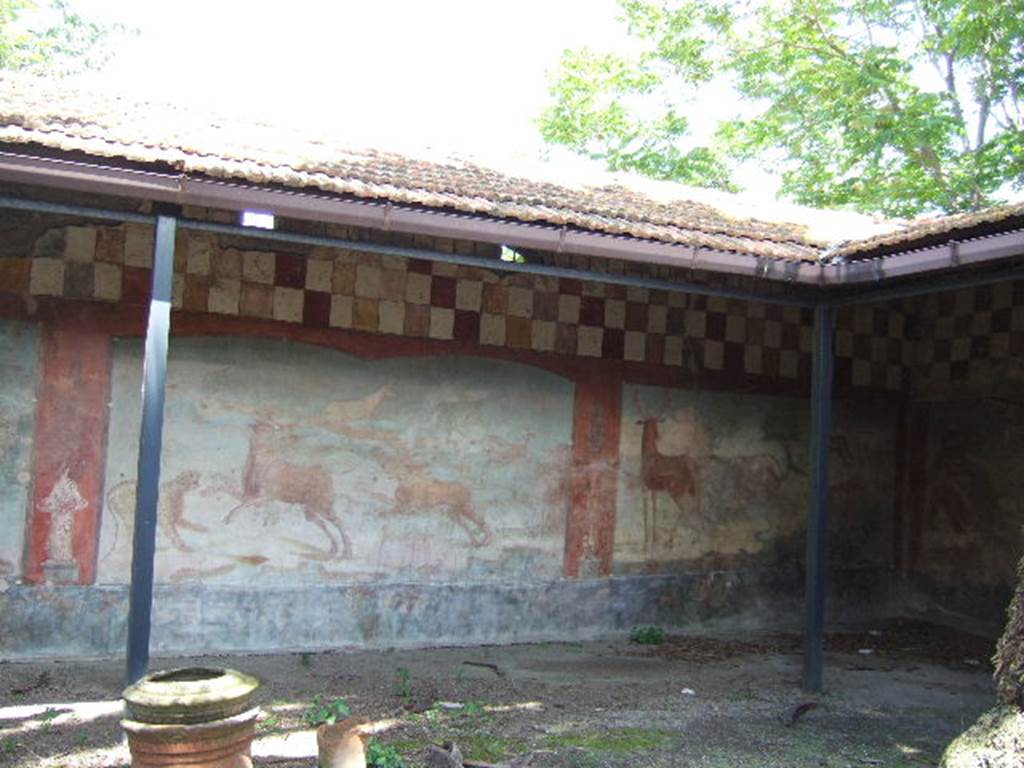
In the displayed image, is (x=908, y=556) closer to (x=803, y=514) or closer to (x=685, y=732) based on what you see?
(x=803, y=514)

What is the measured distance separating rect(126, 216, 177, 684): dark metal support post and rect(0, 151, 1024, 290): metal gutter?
14.1 inches

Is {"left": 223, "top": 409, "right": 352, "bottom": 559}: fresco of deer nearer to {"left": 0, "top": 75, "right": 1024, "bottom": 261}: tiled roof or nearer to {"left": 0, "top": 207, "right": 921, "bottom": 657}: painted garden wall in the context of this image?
{"left": 0, "top": 207, "right": 921, "bottom": 657}: painted garden wall

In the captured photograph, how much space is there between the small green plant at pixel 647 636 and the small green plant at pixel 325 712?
2.97 metres

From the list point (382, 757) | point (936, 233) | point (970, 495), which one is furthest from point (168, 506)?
point (970, 495)

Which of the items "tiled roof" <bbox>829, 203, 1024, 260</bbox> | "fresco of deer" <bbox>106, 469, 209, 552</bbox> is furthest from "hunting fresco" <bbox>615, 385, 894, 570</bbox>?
"fresco of deer" <bbox>106, 469, 209, 552</bbox>

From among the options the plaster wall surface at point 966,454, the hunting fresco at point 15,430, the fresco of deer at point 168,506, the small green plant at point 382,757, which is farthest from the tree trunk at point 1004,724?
the hunting fresco at point 15,430

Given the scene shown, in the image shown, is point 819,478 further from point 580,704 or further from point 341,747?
point 341,747

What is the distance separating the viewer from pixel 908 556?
30.0ft

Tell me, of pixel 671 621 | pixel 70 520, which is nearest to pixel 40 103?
pixel 70 520

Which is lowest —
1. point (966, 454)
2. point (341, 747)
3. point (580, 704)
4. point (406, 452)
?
point (580, 704)

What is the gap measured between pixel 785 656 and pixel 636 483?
178 cm

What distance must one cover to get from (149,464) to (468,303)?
10.1 feet

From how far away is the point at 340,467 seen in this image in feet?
22.8

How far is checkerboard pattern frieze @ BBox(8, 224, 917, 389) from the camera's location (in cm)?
633
